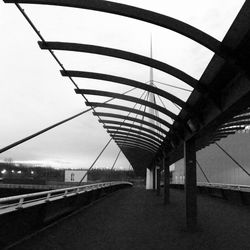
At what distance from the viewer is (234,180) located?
4672cm

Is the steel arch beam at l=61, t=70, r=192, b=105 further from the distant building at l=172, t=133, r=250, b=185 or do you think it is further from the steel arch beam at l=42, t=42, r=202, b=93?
the distant building at l=172, t=133, r=250, b=185

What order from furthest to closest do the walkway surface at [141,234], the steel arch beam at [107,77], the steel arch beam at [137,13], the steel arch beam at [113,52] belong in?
the steel arch beam at [107,77]
the walkway surface at [141,234]
the steel arch beam at [113,52]
the steel arch beam at [137,13]

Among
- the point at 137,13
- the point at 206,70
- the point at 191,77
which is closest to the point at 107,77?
the point at 191,77

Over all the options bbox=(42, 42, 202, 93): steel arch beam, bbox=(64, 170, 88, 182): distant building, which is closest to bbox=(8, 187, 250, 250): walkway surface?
bbox=(42, 42, 202, 93): steel arch beam

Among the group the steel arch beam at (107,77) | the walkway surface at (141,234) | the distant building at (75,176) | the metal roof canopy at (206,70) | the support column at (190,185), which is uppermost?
the distant building at (75,176)

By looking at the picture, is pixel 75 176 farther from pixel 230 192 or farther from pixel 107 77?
pixel 107 77

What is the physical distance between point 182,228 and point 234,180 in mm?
36567

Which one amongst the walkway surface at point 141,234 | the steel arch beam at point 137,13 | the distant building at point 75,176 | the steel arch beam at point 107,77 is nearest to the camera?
the steel arch beam at point 137,13

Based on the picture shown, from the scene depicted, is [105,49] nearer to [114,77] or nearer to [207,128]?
[114,77]

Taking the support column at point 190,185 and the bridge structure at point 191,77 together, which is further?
the support column at point 190,185

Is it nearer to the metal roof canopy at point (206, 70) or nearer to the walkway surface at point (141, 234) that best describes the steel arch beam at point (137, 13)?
the metal roof canopy at point (206, 70)

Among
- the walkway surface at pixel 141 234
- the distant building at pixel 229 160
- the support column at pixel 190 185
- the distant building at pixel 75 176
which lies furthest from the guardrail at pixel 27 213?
the distant building at pixel 75 176

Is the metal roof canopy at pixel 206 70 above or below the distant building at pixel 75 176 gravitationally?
below

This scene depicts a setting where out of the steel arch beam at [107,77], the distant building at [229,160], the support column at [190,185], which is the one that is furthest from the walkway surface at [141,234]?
the distant building at [229,160]
